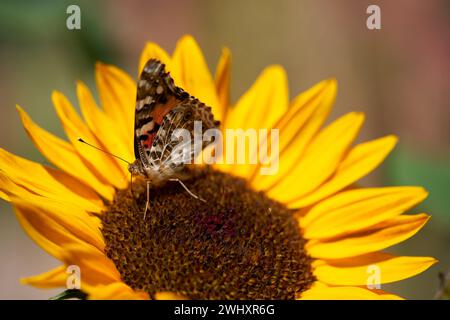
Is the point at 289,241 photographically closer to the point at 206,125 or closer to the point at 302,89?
the point at 206,125

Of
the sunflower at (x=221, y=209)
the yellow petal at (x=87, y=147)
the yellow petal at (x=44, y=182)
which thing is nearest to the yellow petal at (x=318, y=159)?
the sunflower at (x=221, y=209)

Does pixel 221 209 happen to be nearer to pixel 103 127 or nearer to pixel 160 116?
pixel 160 116

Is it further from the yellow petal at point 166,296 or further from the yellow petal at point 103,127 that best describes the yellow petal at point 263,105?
the yellow petal at point 166,296

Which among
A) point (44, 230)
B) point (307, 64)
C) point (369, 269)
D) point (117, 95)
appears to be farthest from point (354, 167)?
point (307, 64)

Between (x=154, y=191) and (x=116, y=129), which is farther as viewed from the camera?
(x=116, y=129)

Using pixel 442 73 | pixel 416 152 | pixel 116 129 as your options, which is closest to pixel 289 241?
pixel 116 129

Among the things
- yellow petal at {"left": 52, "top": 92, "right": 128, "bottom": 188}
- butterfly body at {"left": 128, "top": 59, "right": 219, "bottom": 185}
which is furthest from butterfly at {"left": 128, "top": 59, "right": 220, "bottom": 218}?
yellow petal at {"left": 52, "top": 92, "right": 128, "bottom": 188}

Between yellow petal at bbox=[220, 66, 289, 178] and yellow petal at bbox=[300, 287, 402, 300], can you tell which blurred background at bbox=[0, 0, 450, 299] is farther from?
yellow petal at bbox=[300, 287, 402, 300]
